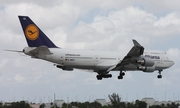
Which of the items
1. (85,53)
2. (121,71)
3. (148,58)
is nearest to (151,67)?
(148,58)

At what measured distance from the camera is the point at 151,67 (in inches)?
2562

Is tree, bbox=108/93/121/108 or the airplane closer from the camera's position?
the airplane

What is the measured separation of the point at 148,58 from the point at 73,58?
1132 centimetres

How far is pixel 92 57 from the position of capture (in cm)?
6562

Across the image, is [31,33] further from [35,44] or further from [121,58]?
[121,58]

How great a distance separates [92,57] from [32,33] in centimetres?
1089

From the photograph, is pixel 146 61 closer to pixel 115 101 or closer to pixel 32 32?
pixel 32 32

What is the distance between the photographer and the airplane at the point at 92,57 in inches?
2330

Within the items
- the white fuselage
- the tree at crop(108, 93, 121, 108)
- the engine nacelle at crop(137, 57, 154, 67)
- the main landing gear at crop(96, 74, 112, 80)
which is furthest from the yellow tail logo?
the tree at crop(108, 93, 121, 108)

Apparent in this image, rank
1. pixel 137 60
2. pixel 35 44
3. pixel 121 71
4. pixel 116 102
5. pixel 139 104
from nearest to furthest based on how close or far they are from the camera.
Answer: pixel 35 44, pixel 137 60, pixel 121 71, pixel 139 104, pixel 116 102

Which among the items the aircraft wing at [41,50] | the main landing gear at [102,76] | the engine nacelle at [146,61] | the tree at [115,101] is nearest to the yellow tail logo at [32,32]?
the aircraft wing at [41,50]

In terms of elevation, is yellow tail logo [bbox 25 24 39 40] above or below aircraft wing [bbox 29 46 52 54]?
above

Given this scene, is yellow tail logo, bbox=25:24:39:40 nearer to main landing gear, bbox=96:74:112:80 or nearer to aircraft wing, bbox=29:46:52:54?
aircraft wing, bbox=29:46:52:54

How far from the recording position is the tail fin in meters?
58.9
